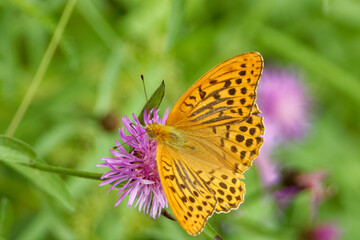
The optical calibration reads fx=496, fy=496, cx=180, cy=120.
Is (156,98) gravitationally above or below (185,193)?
above

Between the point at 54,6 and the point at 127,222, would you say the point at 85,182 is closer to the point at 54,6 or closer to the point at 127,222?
the point at 127,222

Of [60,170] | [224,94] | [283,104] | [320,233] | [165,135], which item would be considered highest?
[283,104]

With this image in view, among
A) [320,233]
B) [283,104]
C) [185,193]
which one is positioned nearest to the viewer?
[185,193]

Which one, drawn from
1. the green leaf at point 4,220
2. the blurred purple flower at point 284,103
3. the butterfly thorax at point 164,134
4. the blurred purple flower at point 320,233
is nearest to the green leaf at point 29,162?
the green leaf at point 4,220

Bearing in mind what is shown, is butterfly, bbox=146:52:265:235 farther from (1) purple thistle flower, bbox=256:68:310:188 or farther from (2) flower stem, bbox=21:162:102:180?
(1) purple thistle flower, bbox=256:68:310:188

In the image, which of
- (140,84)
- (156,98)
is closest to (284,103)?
(140,84)

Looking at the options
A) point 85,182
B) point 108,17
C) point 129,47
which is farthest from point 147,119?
point 108,17

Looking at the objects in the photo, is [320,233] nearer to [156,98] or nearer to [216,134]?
[216,134]
